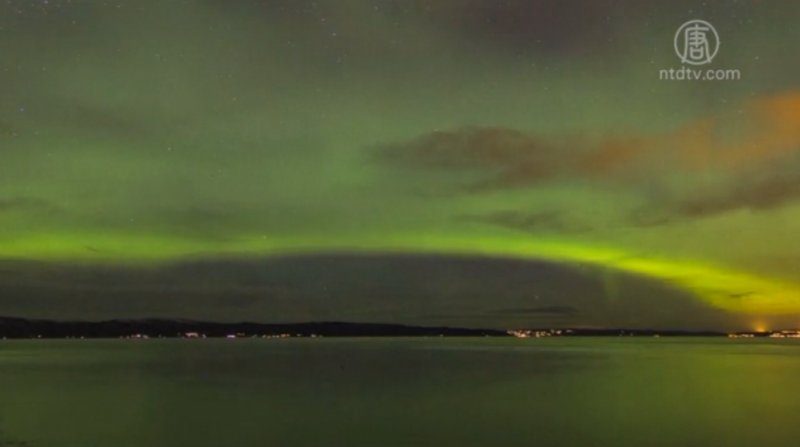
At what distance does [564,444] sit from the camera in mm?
28875

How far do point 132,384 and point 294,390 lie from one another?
11921 mm

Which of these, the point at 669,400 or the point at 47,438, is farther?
the point at 669,400

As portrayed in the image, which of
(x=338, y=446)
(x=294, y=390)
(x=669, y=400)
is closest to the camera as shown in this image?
(x=338, y=446)

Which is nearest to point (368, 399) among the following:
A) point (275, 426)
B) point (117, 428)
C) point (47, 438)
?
point (275, 426)

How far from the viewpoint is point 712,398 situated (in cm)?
4381

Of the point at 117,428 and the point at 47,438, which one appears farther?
the point at 117,428

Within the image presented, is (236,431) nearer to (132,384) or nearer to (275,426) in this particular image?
(275,426)

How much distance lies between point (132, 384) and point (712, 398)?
116ft

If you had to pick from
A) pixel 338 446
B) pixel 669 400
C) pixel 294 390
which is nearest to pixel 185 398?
pixel 294 390

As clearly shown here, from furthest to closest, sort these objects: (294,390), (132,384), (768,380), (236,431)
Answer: (768,380), (132,384), (294,390), (236,431)

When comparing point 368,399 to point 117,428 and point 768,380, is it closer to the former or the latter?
point 117,428

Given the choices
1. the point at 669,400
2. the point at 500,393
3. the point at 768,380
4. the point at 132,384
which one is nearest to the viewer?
the point at 669,400

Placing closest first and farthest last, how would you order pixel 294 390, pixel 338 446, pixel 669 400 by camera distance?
pixel 338 446
pixel 669 400
pixel 294 390

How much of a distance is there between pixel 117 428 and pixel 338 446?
982 cm
